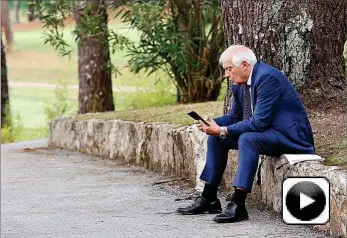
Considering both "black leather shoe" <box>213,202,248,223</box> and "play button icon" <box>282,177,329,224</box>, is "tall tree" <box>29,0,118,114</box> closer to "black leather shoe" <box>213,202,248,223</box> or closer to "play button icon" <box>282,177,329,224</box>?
"black leather shoe" <box>213,202,248,223</box>

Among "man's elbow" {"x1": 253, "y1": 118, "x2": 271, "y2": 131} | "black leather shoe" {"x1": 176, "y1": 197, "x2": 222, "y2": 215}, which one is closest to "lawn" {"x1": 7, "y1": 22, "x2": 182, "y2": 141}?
"black leather shoe" {"x1": 176, "y1": 197, "x2": 222, "y2": 215}

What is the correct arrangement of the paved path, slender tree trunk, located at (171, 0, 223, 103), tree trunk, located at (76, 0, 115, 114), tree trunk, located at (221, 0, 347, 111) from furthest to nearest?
tree trunk, located at (76, 0, 115, 114), slender tree trunk, located at (171, 0, 223, 103), tree trunk, located at (221, 0, 347, 111), the paved path

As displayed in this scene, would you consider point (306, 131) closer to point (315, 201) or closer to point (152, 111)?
point (315, 201)

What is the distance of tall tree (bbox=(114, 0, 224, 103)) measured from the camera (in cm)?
1695

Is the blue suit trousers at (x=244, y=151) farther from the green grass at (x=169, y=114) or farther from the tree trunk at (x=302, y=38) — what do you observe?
the green grass at (x=169, y=114)

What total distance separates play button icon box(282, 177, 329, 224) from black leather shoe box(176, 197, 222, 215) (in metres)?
0.79

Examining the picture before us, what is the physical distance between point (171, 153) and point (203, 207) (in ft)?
9.83

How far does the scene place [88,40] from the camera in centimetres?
1922

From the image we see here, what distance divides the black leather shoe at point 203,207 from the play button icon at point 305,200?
0.79 metres

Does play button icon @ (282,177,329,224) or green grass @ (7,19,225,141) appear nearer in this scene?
play button icon @ (282,177,329,224)

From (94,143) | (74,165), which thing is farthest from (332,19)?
(94,143)

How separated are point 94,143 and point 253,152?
778cm

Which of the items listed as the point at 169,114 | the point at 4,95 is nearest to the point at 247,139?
the point at 169,114

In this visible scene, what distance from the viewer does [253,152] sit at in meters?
8.55
